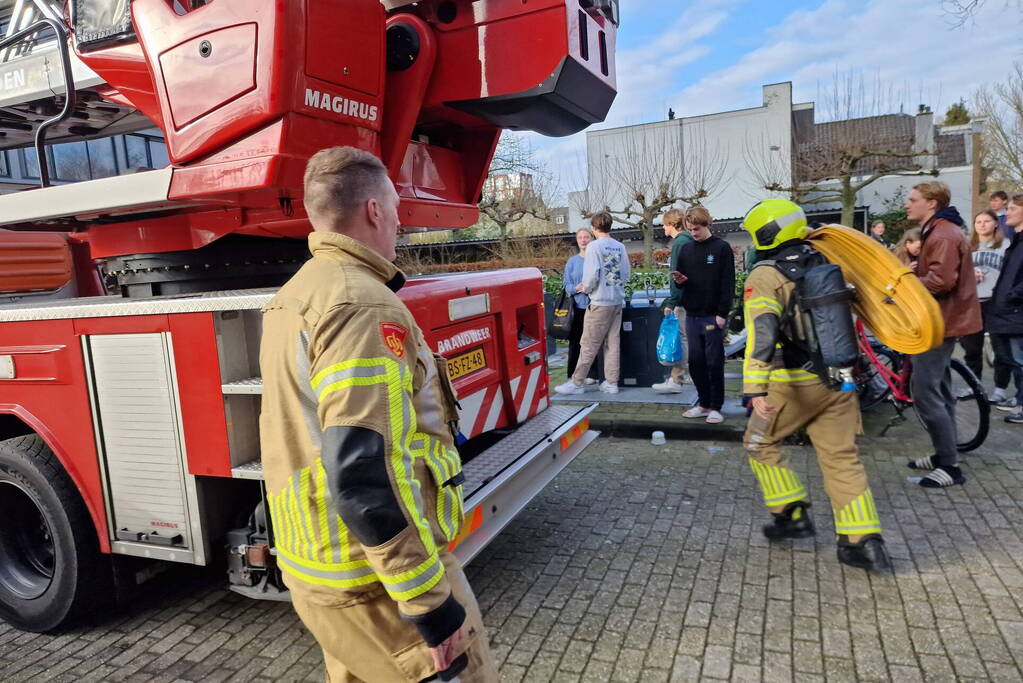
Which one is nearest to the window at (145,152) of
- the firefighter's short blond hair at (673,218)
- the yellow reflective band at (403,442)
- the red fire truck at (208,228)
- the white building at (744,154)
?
the red fire truck at (208,228)

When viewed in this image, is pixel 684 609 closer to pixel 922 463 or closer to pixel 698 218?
pixel 922 463

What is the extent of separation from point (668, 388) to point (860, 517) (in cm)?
400

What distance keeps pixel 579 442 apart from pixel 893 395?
3.17 meters

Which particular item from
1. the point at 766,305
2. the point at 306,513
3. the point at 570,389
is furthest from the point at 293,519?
the point at 570,389

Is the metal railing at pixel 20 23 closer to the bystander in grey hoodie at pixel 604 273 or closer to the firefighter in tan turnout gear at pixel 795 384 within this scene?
the firefighter in tan turnout gear at pixel 795 384

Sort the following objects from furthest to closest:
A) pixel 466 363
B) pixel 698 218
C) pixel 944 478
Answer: pixel 698 218 → pixel 944 478 → pixel 466 363

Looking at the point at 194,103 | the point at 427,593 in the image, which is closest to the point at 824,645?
the point at 427,593

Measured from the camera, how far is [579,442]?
179 inches

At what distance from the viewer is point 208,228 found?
11.0 feet

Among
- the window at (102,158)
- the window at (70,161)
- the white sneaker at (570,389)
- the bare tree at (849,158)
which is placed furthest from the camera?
the bare tree at (849,158)

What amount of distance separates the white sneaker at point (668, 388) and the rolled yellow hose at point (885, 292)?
3.64 m

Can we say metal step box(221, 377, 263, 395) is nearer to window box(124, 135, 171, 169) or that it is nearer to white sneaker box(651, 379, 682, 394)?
window box(124, 135, 171, 169)

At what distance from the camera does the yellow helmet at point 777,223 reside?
12.6 feet

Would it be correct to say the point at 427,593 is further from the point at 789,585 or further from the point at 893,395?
the point at 893,395
